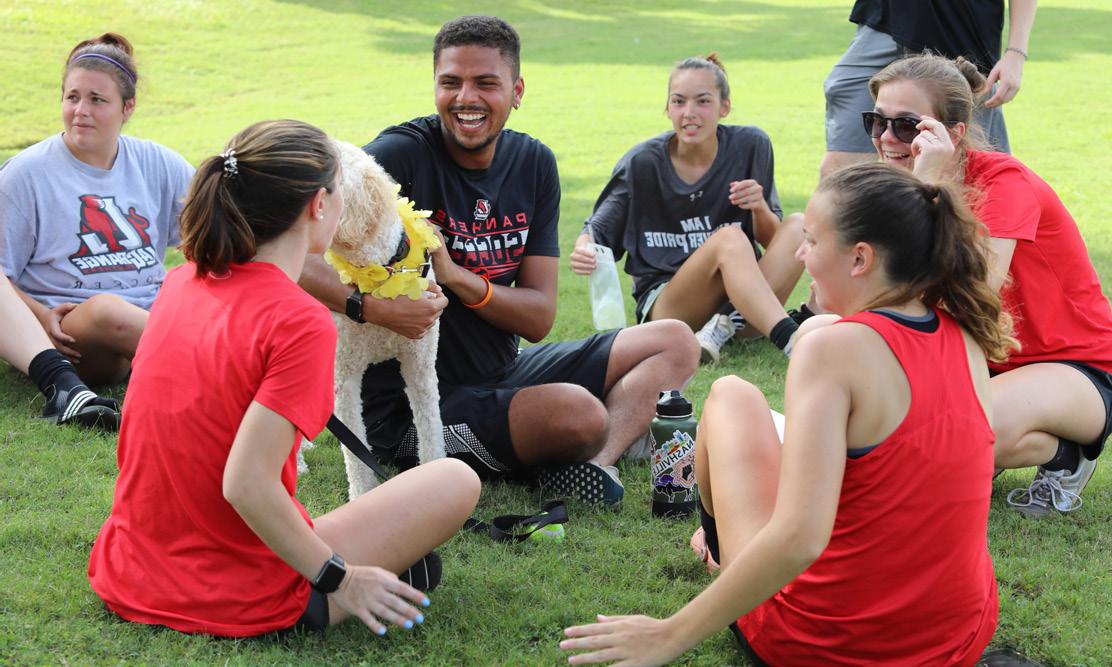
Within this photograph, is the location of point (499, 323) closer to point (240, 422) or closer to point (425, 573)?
point (425, 573)

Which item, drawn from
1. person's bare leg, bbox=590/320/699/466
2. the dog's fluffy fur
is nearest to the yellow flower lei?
the dog's fluffy fur

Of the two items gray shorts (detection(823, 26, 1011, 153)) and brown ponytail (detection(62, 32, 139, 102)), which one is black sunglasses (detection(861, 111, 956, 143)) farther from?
brown ponytail (detection(62, 32, 139, 102))

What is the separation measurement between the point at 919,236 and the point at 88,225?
170 inches

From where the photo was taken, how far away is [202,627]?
2916 millimetres

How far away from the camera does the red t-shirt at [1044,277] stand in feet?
13.0

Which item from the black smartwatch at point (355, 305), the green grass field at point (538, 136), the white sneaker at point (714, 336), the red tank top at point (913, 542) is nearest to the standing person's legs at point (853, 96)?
the white sneaker at point (714, 336)

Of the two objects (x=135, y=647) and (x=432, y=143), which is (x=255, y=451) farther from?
(x=432, y=143)

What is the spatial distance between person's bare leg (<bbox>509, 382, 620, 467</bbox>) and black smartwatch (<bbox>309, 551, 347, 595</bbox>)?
59.4 inches

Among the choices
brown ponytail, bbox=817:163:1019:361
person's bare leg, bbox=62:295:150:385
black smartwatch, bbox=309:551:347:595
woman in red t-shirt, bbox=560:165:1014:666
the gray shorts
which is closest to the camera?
woman in red t-shirt, bbox=560:165:1014:666

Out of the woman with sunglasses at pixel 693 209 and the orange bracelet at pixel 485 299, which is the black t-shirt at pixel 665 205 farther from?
the orange bracelet at pixel 485 299

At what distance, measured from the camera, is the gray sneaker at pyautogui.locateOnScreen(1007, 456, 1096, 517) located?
414 cm

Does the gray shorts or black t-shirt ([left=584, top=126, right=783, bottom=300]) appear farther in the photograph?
black t-shirt ([left=584, top=126, right=783, bottom=300])

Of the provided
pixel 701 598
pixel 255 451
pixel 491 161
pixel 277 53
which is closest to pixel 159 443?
pixel 255 451

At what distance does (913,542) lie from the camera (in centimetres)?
267
